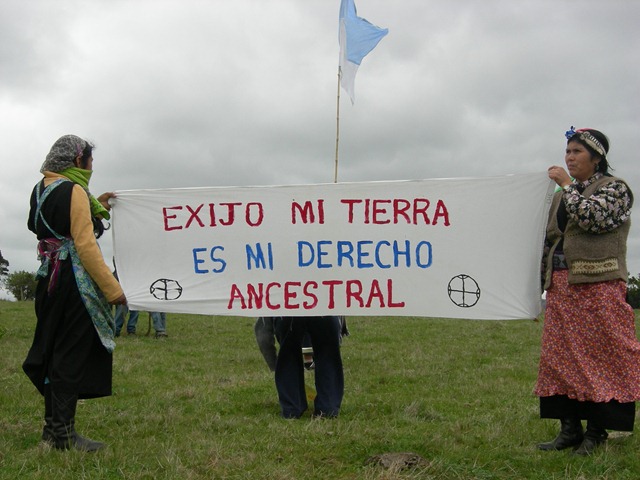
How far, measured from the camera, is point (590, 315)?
505cm

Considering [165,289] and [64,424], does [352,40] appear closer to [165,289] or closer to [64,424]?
[165,289]

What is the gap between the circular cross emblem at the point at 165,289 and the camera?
20.6ft

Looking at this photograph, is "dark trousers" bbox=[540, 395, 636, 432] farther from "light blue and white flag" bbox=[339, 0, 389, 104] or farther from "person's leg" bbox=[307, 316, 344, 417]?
"light blue and white flag" bbox=[339, 0, 389, 104]

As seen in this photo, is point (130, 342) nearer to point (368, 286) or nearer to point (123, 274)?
point (123, 274)

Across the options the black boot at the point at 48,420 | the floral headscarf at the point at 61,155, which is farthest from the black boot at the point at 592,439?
the floral headscarf at the point at 61,155

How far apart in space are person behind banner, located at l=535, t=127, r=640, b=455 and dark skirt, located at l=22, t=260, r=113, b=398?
3.31 m

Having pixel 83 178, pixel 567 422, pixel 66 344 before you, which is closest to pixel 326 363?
pixel 567 422

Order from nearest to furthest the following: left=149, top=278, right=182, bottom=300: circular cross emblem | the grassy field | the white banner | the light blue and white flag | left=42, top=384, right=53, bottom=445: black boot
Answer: the grassy field, left=42, top=384, right=53, bottom=445: black boot, the white banner, left=149, top=278, right=182, bottom=300: circular cross emblem, the light blue and white flag

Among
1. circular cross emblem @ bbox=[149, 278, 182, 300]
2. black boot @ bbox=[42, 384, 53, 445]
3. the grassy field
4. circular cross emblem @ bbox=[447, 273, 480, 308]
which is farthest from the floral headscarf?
circular cross emblem @ bbox=[447, 273, 480, 308]

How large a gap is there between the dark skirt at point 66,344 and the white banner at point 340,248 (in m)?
1.03

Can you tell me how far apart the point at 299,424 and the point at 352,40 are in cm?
608

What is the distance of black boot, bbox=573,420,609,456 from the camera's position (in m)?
5.10

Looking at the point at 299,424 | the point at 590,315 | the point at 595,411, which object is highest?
the point at 590,315

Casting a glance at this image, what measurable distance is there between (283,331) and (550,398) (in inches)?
95.0
